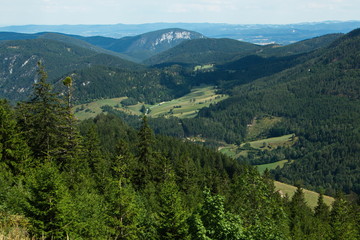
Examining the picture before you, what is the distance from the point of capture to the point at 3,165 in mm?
42938

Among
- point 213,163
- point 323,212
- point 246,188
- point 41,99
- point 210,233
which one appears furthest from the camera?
point 213,163

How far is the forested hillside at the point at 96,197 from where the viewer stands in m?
27.1

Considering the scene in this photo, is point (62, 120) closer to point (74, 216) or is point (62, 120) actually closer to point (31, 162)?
point (31, 162)

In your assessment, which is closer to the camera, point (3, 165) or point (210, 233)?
point (210, 233)

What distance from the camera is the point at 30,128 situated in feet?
176

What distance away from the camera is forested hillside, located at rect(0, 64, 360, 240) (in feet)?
89.0

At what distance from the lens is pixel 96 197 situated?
40719 millimetres

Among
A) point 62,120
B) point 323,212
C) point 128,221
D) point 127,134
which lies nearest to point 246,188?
point 128,221

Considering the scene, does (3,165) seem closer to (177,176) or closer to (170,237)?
(170,237)

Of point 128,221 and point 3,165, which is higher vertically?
point 3,165

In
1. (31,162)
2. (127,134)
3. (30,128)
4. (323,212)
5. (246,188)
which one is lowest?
(323,212)

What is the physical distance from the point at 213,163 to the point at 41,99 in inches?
3777

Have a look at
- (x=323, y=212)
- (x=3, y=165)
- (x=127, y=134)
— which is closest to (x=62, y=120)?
(x=3, y=165)

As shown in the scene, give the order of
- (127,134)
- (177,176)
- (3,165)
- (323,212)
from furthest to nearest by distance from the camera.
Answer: (127,134)
(323,212)
(177,176)
(3,165)
